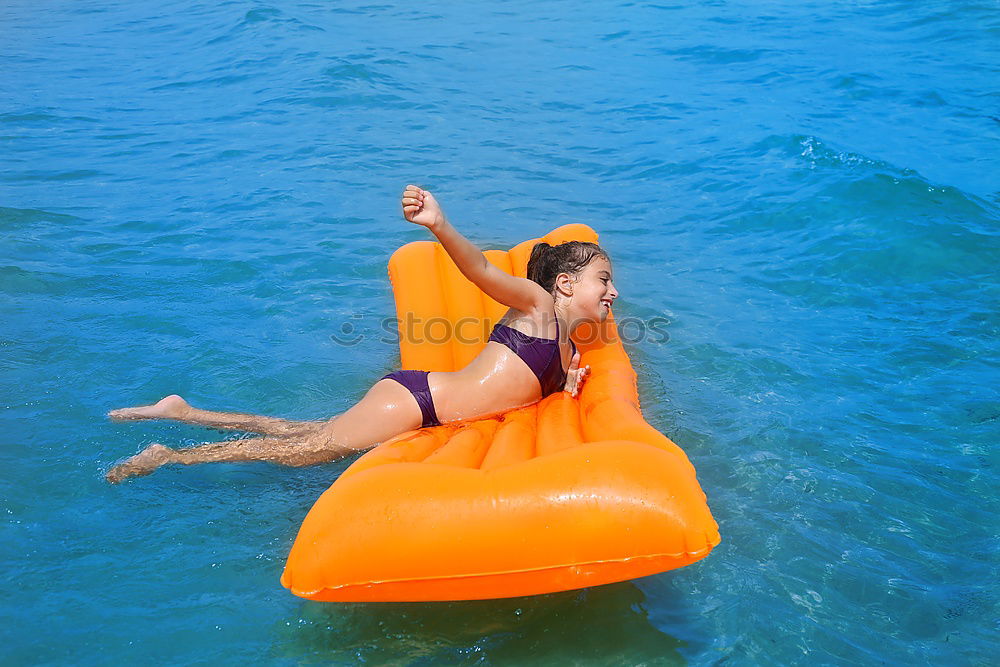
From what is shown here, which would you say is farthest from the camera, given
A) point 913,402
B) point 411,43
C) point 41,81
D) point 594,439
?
point 411,43

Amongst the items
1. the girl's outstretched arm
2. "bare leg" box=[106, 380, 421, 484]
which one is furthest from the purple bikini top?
"bare leg" box=[106, 380, 421, 484]

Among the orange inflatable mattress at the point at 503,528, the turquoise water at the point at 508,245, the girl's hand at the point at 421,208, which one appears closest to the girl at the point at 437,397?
the turquoise water at the point at 508,245

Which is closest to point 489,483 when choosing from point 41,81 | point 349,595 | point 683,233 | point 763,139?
point 349,595

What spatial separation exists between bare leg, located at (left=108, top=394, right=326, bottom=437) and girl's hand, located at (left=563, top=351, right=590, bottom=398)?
1091 millimetres

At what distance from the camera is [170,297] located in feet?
A: 18.3

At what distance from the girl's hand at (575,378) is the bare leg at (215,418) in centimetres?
109

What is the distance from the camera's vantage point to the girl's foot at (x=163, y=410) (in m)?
3.99

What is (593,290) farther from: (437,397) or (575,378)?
(437,397)

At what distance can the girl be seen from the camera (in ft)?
12.1

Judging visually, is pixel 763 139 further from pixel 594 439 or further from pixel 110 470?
pixel 110 470

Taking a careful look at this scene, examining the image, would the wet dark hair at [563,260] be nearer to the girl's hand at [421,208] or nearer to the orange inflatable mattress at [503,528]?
the girl's hand at [421,208]

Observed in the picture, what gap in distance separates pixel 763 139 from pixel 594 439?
584cm

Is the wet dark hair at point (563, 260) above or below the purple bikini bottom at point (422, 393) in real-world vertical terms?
above

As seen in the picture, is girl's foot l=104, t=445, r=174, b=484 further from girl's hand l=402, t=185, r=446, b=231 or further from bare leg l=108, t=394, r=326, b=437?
girl's hand l=402, t=185, r=446, b=231
